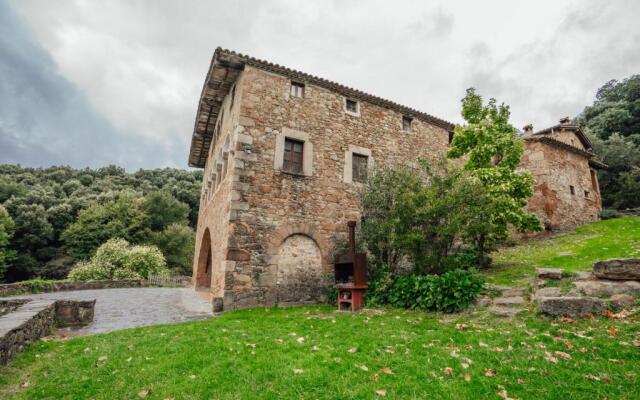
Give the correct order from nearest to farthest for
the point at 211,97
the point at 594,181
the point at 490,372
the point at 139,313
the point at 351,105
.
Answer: the point at 490,372
the point at 139,313
the point at 351,105
the point at 211,97
the point at 594,181

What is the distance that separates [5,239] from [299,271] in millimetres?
32568

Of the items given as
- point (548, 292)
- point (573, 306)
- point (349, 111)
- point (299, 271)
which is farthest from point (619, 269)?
point (349, 111)

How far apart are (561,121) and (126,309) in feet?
89.5

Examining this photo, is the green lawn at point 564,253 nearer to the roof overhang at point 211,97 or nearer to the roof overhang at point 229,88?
the roof overhang at point 229,88

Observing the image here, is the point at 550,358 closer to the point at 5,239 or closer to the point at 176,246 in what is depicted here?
the point at 176,246

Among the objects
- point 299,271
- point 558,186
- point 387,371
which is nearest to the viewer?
point 387,371

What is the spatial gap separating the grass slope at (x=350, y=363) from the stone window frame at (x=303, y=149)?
6016 millimetres

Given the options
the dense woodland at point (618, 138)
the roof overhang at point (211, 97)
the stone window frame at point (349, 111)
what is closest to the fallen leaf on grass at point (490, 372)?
the stone window frame at point (349, 111)

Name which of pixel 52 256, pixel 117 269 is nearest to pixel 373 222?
pixel 117 269

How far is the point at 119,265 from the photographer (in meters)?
21.6

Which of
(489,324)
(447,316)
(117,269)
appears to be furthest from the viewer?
(117,269)

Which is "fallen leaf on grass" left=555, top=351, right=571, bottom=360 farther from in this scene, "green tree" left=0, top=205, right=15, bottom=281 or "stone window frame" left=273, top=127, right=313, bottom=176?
"green tree" left=0, top=205, right=15, bottom=281

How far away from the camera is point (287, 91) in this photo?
1200 centimetres

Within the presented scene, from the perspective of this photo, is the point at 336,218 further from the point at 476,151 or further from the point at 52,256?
the point at 52,256
